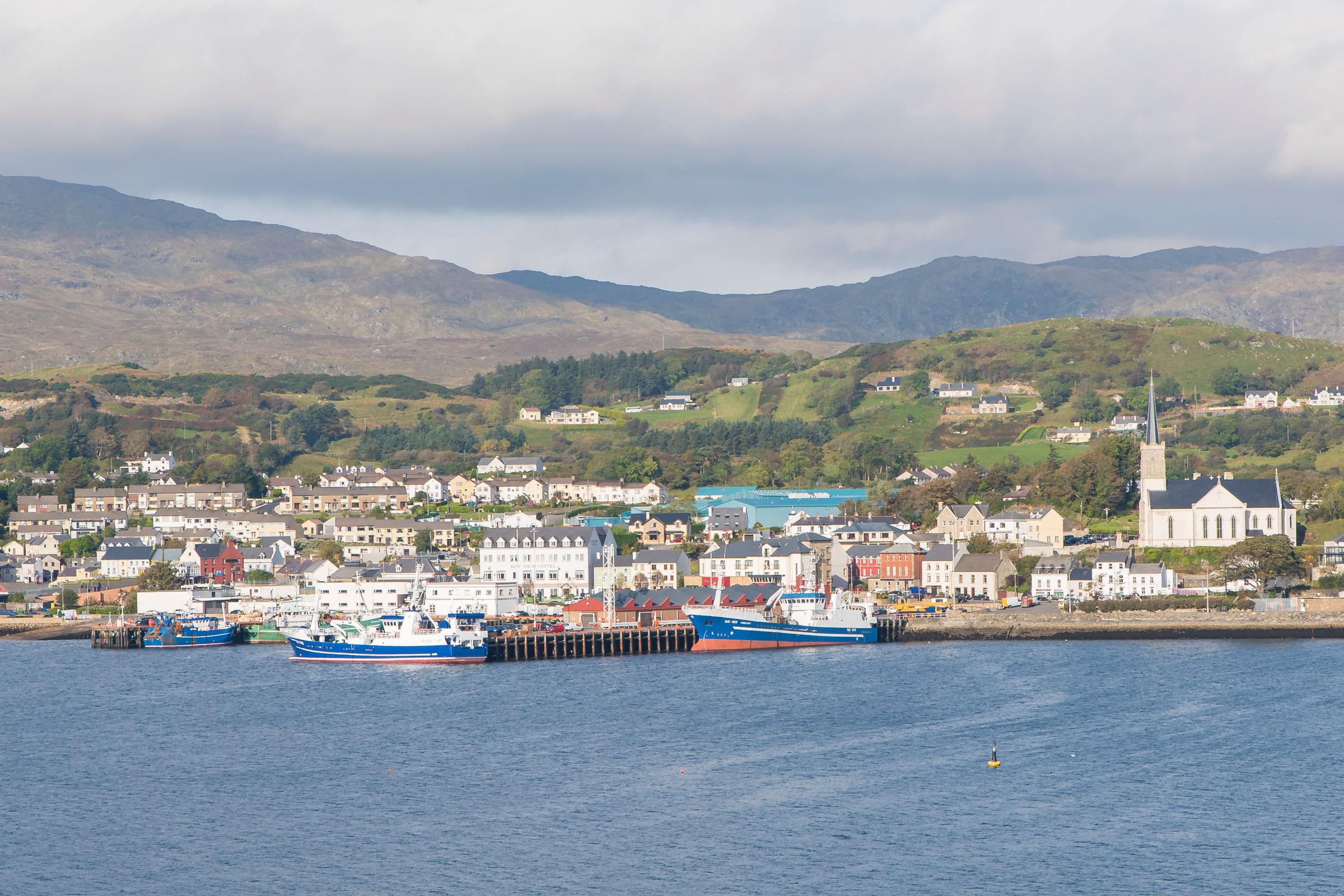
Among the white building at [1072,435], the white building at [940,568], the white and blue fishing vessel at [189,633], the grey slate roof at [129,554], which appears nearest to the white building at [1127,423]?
the white building at [1072,435]

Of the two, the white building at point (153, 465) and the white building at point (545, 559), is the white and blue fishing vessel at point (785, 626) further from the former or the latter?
the white building at point (153, 465)

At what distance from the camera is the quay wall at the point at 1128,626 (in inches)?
2948

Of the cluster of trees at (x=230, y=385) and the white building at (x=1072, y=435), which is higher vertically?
the cluster of trees at (x=230, y=385)

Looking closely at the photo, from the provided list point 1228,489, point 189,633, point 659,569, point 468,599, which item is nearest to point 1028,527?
point 1228,489

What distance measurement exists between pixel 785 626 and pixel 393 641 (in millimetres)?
18330

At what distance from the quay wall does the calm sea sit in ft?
33.0

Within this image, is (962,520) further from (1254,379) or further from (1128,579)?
(1254,379)

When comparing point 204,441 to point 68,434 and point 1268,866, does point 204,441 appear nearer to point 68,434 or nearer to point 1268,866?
point 68,434

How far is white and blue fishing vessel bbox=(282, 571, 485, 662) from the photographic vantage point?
2847 inches

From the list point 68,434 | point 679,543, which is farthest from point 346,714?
point 68,434

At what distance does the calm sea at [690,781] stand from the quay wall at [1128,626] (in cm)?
1007

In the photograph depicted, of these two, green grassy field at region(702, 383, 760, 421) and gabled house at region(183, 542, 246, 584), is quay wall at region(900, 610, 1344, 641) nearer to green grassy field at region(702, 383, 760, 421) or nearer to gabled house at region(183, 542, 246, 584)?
gabled house at region(183, 542, 246, 584)

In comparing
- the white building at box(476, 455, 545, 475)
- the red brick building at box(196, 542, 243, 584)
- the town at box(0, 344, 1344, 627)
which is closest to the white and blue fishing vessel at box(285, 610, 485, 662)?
the town at box(0, 344, 1344, 627)

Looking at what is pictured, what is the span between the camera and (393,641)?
239 feet
